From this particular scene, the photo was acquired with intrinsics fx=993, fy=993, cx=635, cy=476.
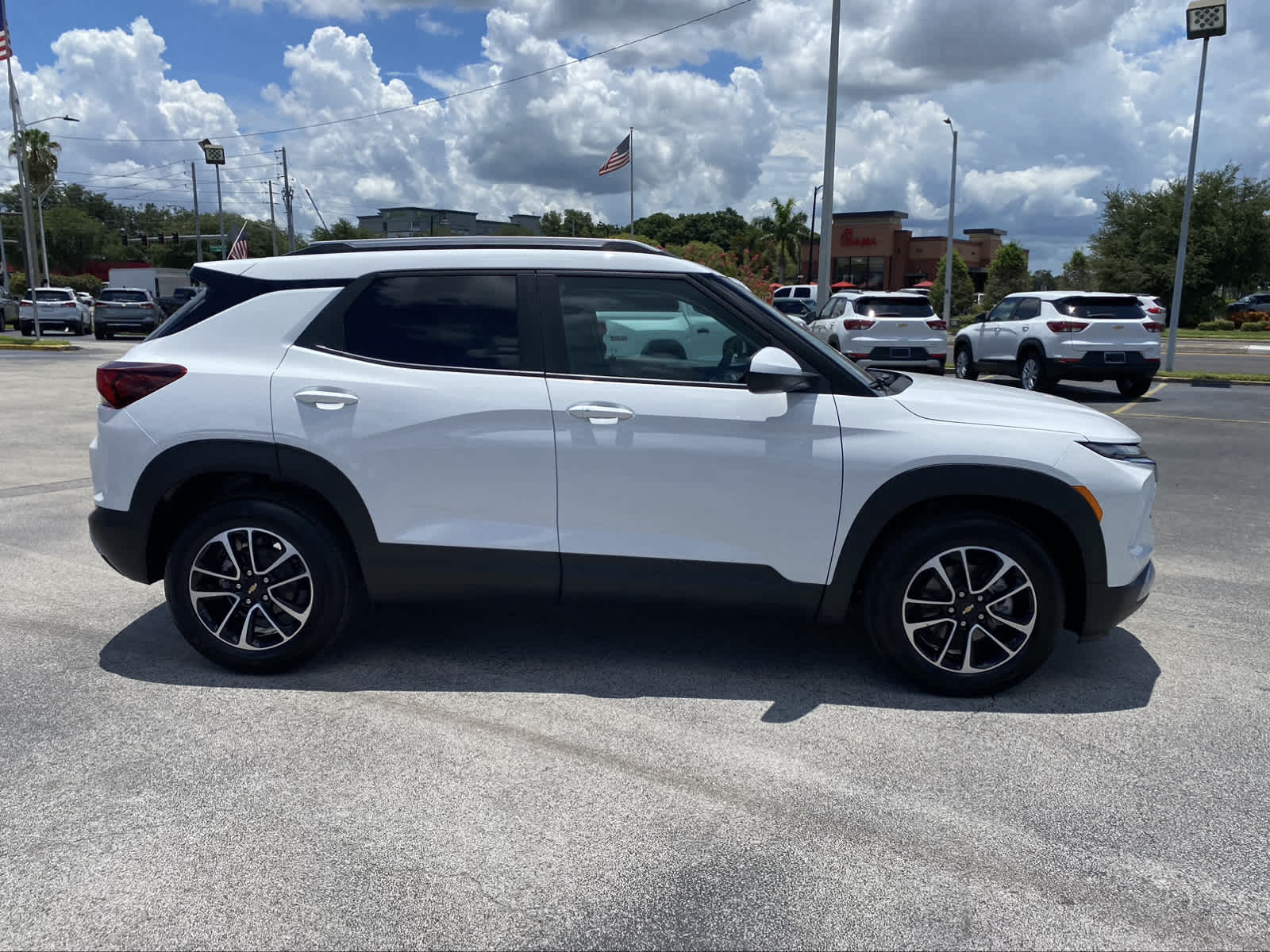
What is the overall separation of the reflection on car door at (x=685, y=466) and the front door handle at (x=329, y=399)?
830 millimetres

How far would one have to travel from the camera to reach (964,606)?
3965 millimetres

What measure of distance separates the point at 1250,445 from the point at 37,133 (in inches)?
3065

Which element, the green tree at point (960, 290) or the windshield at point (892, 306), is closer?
the windshield at point (892, 306)

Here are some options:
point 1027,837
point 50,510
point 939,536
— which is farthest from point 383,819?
point 50,510

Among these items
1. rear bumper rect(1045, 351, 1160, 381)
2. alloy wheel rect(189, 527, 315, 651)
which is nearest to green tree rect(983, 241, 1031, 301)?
rear bumper rect(1045, 351, 1160, 381)

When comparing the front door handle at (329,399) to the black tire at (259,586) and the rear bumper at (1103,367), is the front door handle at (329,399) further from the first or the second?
the rear bumper at (1103,367)

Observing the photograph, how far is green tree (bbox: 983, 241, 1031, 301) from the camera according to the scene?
60719 millimetres

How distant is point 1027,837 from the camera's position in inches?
119

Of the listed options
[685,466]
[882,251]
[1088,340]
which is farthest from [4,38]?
[882,251]

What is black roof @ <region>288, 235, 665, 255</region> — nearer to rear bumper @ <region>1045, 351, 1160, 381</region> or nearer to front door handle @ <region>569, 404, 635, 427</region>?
front door handle @ <region>569, 404, 635, 427</region>

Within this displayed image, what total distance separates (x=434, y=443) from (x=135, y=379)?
131 cm

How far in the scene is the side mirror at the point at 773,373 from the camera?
3.77 meters

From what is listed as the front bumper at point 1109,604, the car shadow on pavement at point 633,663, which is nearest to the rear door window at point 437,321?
the car shadow on pavement at point 633,663

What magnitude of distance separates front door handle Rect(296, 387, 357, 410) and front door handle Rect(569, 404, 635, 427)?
0.93 m
